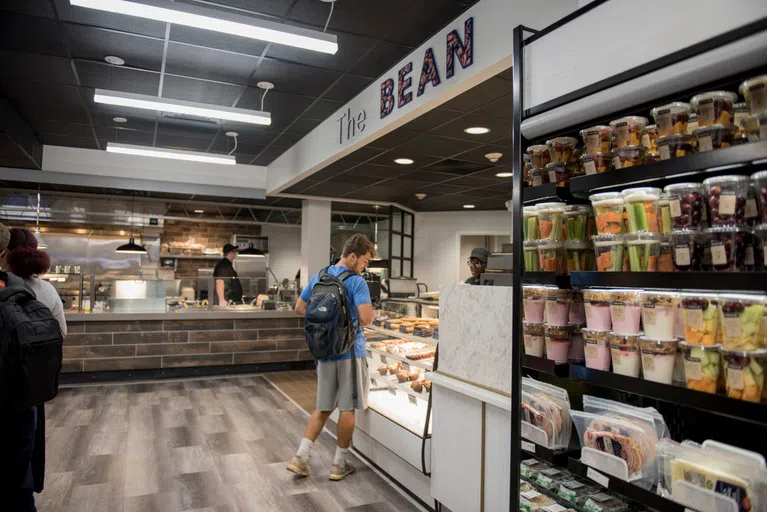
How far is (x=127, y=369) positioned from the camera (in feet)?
22.5

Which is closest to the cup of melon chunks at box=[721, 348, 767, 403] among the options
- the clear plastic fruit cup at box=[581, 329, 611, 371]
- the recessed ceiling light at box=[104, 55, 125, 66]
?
the clear plastic fruit cup at box=[581, 329, 611, 371]

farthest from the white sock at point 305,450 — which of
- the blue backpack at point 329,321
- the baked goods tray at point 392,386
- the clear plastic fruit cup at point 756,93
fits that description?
the clear plastic fruit cup at point 756,93

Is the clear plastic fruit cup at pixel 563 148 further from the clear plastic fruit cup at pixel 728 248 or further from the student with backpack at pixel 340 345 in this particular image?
the student with backpack at pixel 340 345

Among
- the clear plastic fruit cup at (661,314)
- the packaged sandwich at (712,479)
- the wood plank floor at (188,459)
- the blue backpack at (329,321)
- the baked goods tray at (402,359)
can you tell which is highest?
the clear plastic fruit cup at (661,314)

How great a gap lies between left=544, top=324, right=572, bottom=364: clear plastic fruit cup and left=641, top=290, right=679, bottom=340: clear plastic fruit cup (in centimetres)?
36

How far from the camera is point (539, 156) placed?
1952 millimetres

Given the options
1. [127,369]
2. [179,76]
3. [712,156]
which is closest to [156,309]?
[127,369]

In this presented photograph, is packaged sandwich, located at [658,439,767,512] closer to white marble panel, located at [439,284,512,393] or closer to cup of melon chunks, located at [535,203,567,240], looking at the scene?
cup of melon chunks, located at [535,203,567,240]

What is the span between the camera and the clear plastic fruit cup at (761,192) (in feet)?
4.08

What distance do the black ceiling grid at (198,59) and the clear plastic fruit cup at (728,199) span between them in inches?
99.0

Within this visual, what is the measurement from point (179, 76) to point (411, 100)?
7.39 ft

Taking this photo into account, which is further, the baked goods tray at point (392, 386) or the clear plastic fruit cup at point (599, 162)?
the baked goods tray at point (392, 386)

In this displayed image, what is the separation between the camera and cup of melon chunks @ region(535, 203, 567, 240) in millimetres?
1865

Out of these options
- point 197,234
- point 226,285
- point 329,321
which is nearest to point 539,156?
point 329,321
